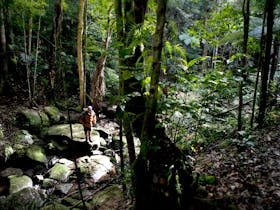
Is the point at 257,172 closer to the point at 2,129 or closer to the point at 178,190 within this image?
the point at 178,190

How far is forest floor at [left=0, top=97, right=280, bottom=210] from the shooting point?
131 inches

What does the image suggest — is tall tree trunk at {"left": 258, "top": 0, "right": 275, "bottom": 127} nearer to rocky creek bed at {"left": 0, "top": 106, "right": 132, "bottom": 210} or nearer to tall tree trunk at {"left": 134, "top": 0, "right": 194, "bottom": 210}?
tall tree trunk at {"left": 134, "top": 0, "right": 194, "bottom": 210}

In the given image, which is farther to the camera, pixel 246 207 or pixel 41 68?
pixel 41 68

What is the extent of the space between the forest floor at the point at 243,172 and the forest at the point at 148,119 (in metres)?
0.02

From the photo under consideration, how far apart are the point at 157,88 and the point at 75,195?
17.1ft

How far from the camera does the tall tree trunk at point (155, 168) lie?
3230mm

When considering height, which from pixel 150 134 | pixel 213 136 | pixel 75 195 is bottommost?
pixel 75 195

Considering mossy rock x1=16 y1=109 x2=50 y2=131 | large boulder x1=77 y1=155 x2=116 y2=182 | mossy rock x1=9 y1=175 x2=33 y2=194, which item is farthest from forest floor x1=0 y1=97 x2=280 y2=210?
mossy rock x1=16 y1=109 x2=50 y2=131

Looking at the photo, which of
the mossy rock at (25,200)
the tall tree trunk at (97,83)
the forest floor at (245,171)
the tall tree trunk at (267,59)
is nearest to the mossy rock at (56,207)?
the mossy rock at (25,200)

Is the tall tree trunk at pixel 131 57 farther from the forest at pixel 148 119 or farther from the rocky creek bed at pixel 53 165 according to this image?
the rocky creek bed at pixel 53 165

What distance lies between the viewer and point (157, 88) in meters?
3.17

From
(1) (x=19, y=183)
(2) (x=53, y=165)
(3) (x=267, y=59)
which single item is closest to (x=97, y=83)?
(2) (x=53, y=165)

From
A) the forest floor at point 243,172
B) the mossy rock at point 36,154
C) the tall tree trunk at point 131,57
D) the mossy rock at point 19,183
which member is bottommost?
the mossy rock at point 19,183

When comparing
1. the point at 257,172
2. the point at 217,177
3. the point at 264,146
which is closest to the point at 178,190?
the point at 217,177
